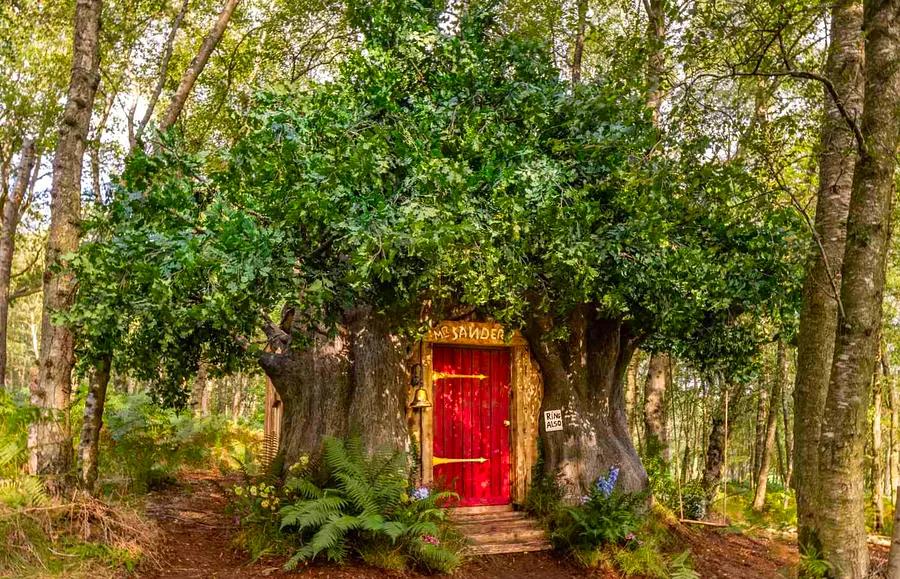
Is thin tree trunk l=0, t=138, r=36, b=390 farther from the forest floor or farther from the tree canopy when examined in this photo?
the tree canopy

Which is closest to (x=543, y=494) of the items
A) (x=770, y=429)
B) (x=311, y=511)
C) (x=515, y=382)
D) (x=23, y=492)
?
(x=515, y=382)

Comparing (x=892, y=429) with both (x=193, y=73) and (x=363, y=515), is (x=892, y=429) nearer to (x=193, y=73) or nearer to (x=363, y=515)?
(x=363, y=515)

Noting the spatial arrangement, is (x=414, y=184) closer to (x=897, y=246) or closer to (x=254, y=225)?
(x=254, y=225)

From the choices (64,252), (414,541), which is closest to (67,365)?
(64,252)

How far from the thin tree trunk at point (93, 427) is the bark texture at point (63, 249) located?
1.90ft

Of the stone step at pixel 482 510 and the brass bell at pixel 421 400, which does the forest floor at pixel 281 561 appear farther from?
the brass bell at pixel 421 400

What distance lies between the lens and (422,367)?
897 cm

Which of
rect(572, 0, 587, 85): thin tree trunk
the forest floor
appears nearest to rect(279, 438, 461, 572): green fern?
the forest floor

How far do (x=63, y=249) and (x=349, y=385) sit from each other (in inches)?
145

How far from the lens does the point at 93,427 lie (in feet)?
24.3

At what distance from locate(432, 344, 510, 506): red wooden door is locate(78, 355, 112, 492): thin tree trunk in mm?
4270

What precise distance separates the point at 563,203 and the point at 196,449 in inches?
383

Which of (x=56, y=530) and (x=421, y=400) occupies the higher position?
(x=421, y=400)

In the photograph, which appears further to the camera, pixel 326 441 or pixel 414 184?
pixel 326 441
